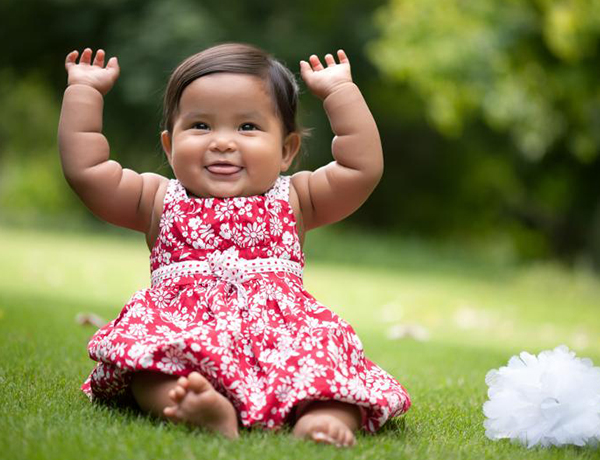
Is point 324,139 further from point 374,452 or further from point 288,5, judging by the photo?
point 374,452

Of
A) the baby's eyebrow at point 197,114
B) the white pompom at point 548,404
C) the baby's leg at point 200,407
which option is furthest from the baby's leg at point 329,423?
the baby's eyebrow at point 197,114

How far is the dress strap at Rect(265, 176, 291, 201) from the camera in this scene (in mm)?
2914

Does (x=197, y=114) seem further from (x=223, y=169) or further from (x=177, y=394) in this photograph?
(x=177, y=394)

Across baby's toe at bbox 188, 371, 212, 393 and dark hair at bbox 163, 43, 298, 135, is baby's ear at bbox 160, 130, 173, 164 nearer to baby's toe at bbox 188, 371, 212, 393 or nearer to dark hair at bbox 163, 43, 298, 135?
dark hair at bbox 163, 43, 298, 135

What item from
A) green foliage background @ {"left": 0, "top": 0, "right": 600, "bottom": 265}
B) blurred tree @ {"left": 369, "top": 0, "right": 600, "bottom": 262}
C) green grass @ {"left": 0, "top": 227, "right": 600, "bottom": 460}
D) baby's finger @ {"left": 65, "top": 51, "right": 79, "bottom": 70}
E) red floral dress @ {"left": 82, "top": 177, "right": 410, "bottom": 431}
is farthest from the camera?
green foliage background @ {"left": 0, "top": 0, "right": 600, "bottom": 265}

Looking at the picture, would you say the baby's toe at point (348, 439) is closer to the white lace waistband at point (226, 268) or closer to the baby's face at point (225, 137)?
the white lace waistband at point (226, 268)

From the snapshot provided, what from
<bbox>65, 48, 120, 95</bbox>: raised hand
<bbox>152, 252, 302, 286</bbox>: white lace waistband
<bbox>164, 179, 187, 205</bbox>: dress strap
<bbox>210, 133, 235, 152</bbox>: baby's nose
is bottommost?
<bbox>152, 252, 302, 286</bbox>: white lace waistband

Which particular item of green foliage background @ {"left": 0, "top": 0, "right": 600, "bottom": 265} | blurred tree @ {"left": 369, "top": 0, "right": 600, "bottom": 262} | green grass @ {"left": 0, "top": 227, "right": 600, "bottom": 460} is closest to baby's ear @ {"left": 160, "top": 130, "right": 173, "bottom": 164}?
green grass @ {"left": 0, "top": 227, "right": 600, "bottom": 460}

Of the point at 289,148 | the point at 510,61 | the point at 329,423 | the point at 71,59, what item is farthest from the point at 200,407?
the point at 510,61

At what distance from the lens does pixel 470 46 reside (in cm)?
1229

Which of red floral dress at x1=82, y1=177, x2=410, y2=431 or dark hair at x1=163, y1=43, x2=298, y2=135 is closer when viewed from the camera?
red floral dress at x1=82, y1=177, x2=410, y2=431

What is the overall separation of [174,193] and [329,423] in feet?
3.42

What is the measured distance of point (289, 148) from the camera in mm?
3055

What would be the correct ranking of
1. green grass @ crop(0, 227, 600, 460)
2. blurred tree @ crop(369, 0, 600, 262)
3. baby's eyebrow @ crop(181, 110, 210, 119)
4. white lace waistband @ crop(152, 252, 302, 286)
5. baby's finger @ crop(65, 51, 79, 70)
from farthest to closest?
1. blurred tree @ crop(369, 0, 600, 262)
2. baby's finger @ crop(65, 51, 79, 70)
3. baby's eyebrow @ crop(181, 110, 210, 119)
4. white lace waistband @ crop(152, 252, 302, 286)
5. green grass @ crop(0, 227, 600, 460)
